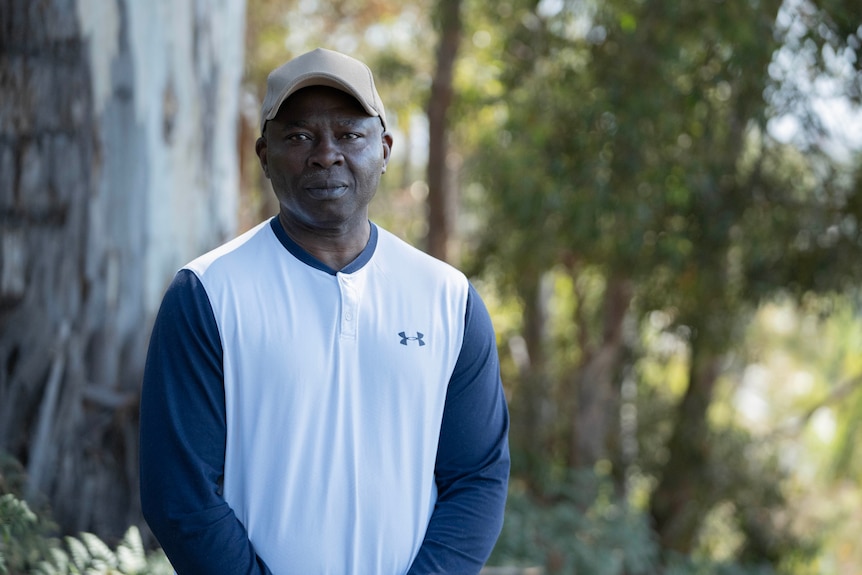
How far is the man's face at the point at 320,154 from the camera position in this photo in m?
1.99

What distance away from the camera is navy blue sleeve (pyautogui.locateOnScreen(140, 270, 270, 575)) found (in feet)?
6.14

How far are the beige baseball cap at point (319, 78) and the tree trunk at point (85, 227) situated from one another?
96.5 inches

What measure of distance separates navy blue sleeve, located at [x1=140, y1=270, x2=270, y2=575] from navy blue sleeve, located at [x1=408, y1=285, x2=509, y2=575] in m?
0.43

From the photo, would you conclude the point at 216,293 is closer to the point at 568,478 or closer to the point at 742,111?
the point at 742,111

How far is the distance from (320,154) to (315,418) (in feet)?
1.71

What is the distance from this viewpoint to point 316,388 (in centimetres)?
196

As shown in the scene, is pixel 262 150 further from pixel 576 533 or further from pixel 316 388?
pixel 576 533

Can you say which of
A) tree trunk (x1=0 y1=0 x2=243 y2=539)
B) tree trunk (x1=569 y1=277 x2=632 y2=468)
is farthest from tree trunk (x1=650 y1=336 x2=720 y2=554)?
tree trunk (x1=0 y1=0 x2=243 y2=539)

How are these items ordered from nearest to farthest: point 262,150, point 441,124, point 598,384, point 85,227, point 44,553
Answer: point 262,150 < point 44,553 < point 85,227 < point 598,384 < point 441,124

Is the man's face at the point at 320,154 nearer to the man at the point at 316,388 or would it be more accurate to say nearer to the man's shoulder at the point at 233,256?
the man at the point at 316,388

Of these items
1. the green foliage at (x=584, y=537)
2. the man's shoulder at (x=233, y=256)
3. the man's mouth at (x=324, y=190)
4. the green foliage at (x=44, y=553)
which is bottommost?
the green foliage at (x=584, y=537)

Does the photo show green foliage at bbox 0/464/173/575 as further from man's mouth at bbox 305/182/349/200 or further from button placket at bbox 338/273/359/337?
man's mouth at bbox 305/182/349/200

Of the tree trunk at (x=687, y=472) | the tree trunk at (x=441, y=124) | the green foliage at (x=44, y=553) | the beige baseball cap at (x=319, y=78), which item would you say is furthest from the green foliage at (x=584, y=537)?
the beige baseball cap at (x=319, y=78)

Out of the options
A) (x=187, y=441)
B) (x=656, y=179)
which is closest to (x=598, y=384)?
(x=656, y=179)
